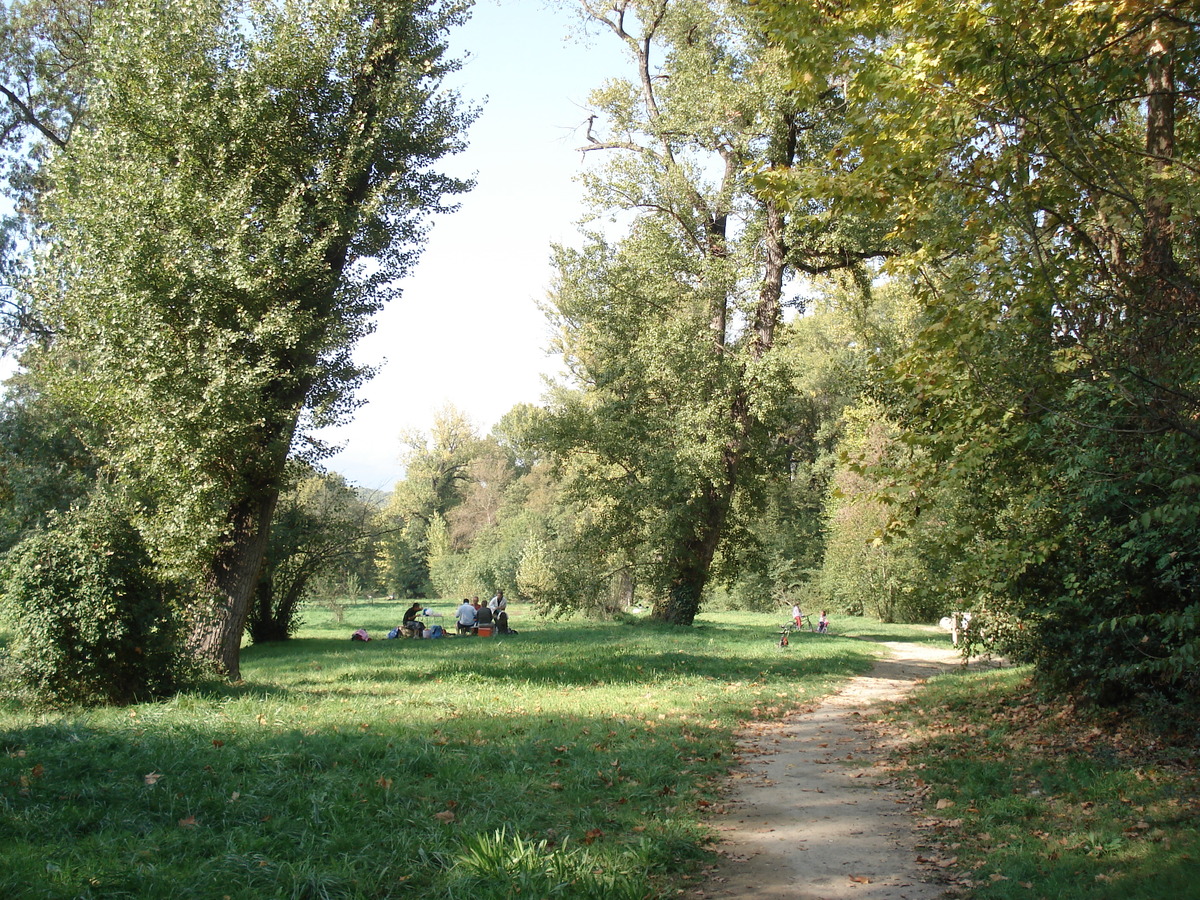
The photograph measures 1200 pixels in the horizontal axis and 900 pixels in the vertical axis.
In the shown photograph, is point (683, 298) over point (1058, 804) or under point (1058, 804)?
over

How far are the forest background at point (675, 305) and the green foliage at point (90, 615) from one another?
45 millimetres

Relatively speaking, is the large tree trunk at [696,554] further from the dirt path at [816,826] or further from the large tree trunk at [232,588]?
the dirt path at [816,826]

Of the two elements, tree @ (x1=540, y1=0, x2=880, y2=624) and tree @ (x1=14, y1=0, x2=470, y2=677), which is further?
tree @ (x1=540, y1=0, x2=880, y2=624)

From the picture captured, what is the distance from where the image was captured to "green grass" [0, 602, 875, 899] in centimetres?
457

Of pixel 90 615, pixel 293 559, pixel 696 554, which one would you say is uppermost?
pixel 696 554

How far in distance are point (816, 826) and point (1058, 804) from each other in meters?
1.87

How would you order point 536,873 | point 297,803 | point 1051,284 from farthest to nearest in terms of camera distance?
point 1051,284 < point 297,803 < point 536,873

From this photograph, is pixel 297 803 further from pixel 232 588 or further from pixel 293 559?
pixel 293 559

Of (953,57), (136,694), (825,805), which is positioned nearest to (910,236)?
(953,57)

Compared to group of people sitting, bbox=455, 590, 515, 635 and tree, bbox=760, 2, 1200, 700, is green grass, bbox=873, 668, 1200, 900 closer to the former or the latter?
tree, bbox=760, 2, 1200, 700

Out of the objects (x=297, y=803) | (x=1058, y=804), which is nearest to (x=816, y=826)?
(x=1058, y=804)

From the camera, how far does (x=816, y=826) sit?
6.27 m

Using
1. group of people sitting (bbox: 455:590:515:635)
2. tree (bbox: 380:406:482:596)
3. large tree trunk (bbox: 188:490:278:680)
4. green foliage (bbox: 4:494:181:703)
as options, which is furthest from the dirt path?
tree (bbox: 380:406:482:596)

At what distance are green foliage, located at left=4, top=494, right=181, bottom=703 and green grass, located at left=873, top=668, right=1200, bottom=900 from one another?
338 inches
